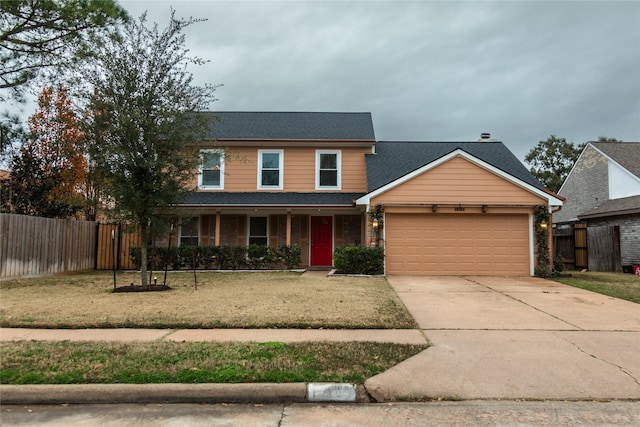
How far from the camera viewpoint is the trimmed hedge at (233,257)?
1558 cm

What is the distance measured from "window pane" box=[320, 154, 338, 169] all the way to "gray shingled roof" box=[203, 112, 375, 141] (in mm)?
757

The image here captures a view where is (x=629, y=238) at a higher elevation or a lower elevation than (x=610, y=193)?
lower

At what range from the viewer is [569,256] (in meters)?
18.3

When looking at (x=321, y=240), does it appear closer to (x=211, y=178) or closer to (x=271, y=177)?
(x=271, y=177)

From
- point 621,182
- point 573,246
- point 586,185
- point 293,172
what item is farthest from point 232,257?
point 586,185

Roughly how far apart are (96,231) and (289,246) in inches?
298

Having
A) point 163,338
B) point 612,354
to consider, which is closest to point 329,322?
point 163,338

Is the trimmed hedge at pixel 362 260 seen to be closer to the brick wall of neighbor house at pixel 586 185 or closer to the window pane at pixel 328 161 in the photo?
the window pane at pixel 328 161

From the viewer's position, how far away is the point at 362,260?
13617 millimetres

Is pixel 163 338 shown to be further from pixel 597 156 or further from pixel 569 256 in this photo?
pixel 597 156

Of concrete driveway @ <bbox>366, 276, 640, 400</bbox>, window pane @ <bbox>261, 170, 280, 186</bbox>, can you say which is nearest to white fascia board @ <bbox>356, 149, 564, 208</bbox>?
window pane @ <bbox>261, 170, 280, 186</bbox>

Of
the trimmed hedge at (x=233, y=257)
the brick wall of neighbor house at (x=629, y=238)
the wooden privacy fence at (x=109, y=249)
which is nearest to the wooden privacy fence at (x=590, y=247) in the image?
the brick wall of neighbor house at (x=629, y=238)

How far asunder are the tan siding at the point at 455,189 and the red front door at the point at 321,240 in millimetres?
3548

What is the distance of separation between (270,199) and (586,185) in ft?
55.1
